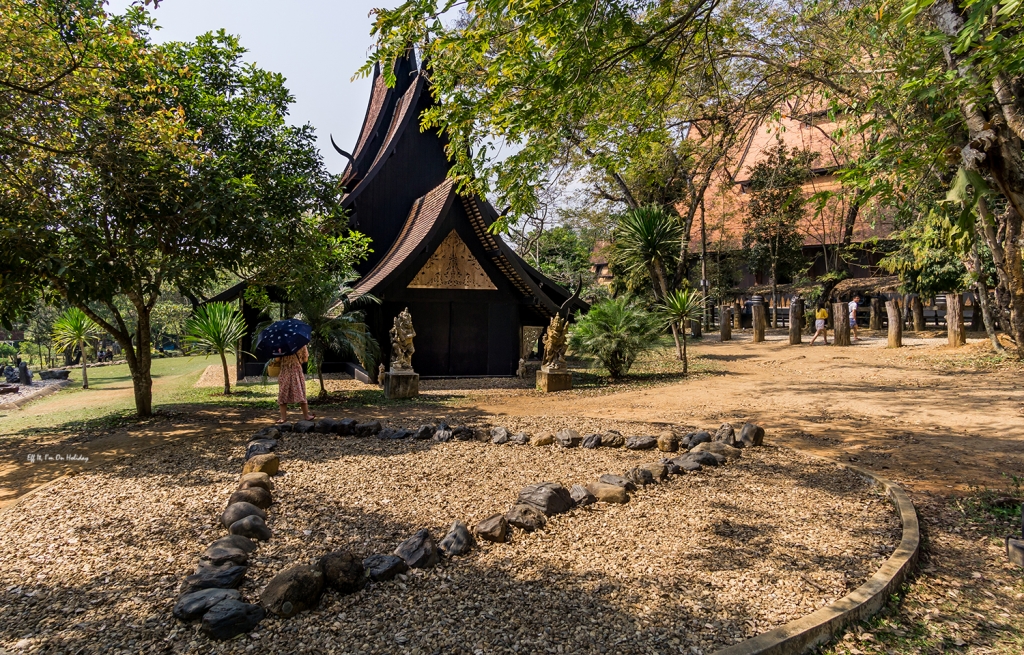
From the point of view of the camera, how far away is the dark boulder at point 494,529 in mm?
4227

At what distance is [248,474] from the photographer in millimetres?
5344

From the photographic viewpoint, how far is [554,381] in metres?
12.7

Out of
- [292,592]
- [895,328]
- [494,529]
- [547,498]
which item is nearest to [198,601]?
[292,592]

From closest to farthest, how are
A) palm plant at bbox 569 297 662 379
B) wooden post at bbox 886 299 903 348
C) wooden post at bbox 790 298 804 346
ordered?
palm plant at bbox 569 297 662 379, wooden post at bbox 886 299 903 348, wooden post at bbox 790 298 804 346

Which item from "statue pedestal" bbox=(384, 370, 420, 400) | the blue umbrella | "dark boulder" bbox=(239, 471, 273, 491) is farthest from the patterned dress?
"dark boulder" bbox=(239, 471, 273, 491)

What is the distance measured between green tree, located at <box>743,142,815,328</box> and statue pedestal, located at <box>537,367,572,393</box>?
15.2 m

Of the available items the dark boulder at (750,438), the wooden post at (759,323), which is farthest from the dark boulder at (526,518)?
the wooden post at (759,323)

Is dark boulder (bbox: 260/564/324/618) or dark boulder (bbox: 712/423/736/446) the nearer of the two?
dark boulder (bbox: 260/564/324/618)

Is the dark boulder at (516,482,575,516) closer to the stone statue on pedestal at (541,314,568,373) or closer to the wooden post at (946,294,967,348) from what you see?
the stone statue on pedestal at (541,314,568,373)

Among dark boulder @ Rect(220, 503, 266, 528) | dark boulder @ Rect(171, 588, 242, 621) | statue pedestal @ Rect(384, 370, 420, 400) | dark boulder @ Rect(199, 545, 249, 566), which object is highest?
statue pedestal @ Rect(384, 370, 420, 400)

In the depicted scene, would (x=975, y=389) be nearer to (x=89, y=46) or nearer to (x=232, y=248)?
(x=232, y=248)

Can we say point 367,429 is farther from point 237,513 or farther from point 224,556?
point 224,556

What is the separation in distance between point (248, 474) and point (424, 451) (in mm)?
2083

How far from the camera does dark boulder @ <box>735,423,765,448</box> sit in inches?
280
